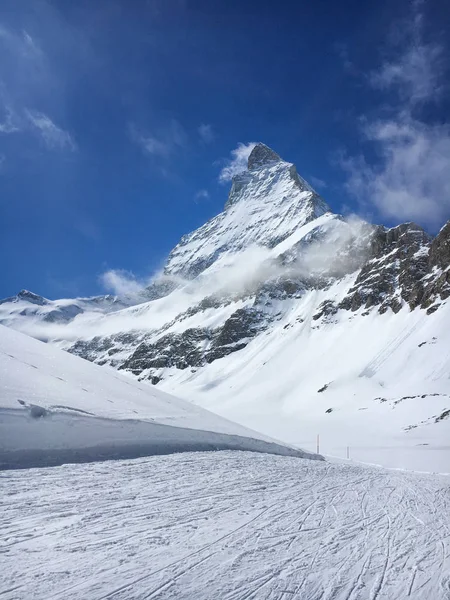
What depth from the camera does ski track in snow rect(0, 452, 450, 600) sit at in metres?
3.29

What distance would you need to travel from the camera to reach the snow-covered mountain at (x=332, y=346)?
57.5m

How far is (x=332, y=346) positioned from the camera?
4131 inches

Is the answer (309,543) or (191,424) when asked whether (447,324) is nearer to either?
(191,424)

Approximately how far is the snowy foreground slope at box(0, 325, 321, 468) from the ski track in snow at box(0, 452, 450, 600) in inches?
37.3

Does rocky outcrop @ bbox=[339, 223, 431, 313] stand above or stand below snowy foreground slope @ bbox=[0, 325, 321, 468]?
above

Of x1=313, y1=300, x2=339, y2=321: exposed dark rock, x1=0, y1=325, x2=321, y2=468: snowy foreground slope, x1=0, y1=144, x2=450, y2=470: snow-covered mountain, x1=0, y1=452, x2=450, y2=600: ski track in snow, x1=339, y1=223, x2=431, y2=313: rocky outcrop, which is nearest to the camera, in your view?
x1=0, y1=452, x2=450, y2=600: ski track in snow

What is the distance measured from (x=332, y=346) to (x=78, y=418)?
337 feet

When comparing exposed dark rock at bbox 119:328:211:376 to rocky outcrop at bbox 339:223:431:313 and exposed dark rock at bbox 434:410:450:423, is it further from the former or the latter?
exposed dark rock at bbox 434:410:450:423

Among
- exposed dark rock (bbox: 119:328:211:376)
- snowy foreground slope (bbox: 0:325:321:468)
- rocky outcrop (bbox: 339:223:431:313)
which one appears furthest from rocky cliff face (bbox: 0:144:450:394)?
snowy foreground slope (bbox: 0:325:321:468)

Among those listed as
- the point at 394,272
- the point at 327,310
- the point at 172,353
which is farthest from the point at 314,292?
the point at 172,353

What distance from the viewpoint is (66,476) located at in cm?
626

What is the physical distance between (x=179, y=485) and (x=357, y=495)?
12.3ft

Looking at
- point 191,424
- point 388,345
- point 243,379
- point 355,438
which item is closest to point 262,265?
point 243,379

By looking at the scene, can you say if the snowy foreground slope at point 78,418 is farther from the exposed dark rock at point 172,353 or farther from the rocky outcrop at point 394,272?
the exposed dark rock at point 172,353
